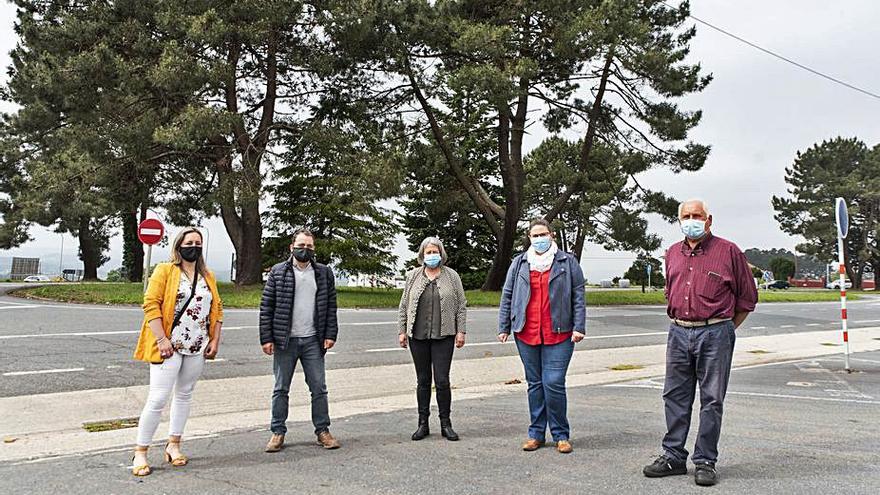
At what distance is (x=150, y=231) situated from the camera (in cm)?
1691

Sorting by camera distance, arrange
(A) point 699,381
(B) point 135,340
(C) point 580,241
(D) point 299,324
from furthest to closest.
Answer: (C) point 580,241, (B) point 135,340, (D) point 299,324, (A) point 699,381

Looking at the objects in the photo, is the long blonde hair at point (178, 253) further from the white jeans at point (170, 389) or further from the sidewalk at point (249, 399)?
the sidewalk at point (249, 399)

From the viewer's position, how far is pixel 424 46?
2394 centimetres

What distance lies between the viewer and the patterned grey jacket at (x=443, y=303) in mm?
6230

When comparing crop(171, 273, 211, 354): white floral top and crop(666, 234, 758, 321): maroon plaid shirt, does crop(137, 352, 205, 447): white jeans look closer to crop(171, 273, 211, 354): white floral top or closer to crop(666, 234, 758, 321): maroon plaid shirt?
crop(171, 273, 211, 354): white floral top

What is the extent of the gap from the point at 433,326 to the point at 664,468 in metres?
2.32

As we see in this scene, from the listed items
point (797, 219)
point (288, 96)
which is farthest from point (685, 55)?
point (797, 219)

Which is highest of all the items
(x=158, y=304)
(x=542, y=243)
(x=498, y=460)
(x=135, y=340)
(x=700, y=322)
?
(x=542, y=243)

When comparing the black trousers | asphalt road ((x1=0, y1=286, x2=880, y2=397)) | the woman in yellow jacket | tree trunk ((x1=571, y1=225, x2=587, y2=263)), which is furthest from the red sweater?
tree trunk ((x1=571, y1=225, x2=587, y2=263))

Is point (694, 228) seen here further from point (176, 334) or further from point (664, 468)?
point (176, 334)

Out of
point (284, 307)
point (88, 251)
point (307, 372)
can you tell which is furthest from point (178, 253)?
point (88, 251)

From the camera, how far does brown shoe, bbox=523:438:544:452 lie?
559 centimetres

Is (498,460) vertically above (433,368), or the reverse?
(433,368)

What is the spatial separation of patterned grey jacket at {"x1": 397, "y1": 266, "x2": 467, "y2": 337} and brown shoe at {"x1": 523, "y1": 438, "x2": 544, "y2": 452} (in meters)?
1.17
